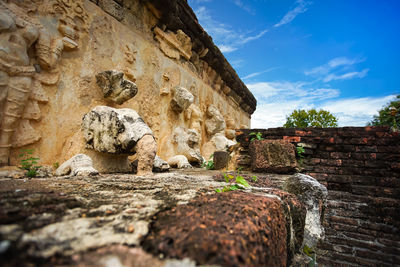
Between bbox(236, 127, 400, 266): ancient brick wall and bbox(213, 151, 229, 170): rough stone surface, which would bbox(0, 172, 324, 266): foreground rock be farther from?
bbox(213, 151, 229, 170): rough stone surface

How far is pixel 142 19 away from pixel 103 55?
1.40m

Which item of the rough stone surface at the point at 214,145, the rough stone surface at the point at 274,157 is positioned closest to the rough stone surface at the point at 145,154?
the rough stone surface at the point at 274,157

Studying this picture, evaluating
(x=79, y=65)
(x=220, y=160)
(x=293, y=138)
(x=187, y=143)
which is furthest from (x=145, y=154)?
(x=187, y=143)

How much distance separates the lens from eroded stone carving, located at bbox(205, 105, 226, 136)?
6473 mm

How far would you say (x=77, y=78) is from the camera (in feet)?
8.98

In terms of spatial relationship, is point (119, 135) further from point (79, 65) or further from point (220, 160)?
point (220, 160)

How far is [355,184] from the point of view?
238 cm

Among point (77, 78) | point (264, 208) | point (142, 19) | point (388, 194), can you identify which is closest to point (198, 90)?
point (142, 19)

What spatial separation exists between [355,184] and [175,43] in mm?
4490

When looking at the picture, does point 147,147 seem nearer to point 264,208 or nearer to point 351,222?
point 264,208

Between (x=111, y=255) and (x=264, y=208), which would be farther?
(x=264, y=208)

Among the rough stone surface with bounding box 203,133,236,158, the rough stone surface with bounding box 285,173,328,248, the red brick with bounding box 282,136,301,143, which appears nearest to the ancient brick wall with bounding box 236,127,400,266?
the red brick with bounding box 282,136,301,143

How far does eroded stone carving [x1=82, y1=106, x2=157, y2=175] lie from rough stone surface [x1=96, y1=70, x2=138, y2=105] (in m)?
0.83

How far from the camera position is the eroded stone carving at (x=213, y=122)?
6473mm
